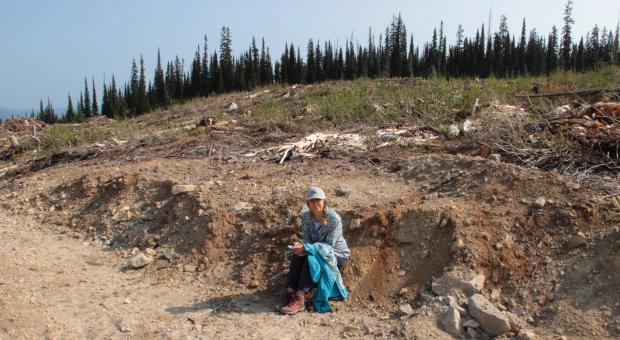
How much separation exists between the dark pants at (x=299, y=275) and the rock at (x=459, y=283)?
3.25 ft

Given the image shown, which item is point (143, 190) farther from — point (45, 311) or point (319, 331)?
point (319, 331)

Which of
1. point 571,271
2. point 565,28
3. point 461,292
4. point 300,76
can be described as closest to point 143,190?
point 461,292

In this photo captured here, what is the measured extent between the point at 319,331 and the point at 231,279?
4.12 ft

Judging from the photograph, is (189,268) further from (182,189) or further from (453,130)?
(453,130)

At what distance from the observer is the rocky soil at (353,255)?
3617mm

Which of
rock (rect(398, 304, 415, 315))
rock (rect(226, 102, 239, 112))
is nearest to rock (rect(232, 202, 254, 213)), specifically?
rock (rect(398, 304, 415, 315))

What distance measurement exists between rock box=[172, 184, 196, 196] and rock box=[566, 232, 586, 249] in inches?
159

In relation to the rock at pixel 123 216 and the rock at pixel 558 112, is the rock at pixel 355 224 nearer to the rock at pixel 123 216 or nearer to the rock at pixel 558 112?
the rock at pixel 123 216

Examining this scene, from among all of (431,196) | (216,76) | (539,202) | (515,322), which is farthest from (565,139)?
(216,76)

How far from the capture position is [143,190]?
659cm

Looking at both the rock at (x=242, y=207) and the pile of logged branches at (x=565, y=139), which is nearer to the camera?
the pile of logged branches at (x=565, y=139)

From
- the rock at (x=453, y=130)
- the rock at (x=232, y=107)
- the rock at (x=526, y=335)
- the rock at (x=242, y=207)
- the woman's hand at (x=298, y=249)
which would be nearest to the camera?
the rock at (x=526, y=335)

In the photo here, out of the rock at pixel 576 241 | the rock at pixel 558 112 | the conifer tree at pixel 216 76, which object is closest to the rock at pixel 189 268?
the rock at pixel 576 241

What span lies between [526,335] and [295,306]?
169 centimetres
